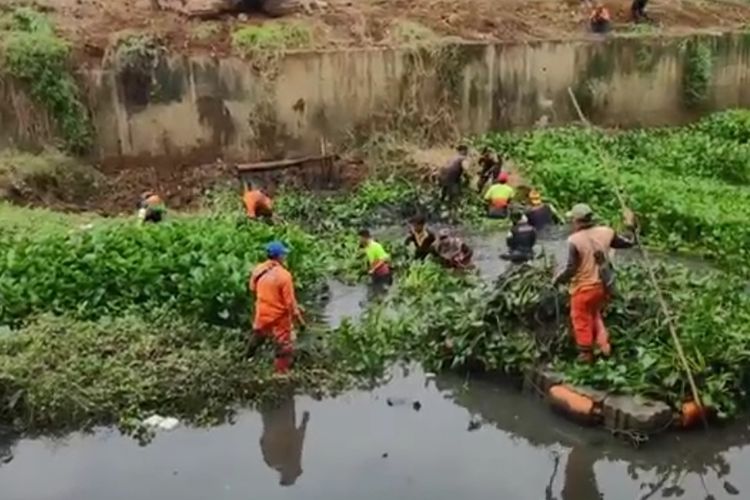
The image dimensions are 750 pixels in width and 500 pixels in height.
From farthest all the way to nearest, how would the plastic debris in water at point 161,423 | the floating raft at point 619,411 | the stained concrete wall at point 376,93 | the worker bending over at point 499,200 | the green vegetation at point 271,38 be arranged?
1. the green vegetation at point 271,38
2. the stained concrete wall at point 376,93
3. the worker bending over at point 499,200
4. the plastic debris in water at point 161,423
5. the floating raft at point 619,411

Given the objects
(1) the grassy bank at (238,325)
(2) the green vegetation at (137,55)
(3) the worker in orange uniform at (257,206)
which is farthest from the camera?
(2) the green vegetation at (137,55)

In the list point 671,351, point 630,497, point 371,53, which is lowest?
point 630,497

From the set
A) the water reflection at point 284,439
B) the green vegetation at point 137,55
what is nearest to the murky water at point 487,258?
the water reflection at point 284,439

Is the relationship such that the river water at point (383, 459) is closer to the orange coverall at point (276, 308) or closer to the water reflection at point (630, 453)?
the water reflection at point (630, 453)

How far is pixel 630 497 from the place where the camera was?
30.3ft

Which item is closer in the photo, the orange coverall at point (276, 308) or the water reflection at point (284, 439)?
the water reflection at point (284, 439)

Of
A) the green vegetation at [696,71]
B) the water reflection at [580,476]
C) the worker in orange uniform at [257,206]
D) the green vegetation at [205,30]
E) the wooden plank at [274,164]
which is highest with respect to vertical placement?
the green vegetation at [205,30]

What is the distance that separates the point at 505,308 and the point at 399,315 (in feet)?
5.02

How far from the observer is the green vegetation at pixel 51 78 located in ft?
63.9

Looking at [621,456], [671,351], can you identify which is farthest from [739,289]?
[621,456]

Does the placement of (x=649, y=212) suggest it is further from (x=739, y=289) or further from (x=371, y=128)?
(x=371, y=128)

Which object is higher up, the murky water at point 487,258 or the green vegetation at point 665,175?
the green vegetation at point 665,175

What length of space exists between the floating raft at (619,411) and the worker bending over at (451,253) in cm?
425

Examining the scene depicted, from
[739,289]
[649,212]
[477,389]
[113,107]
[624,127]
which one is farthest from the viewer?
[624,127]
